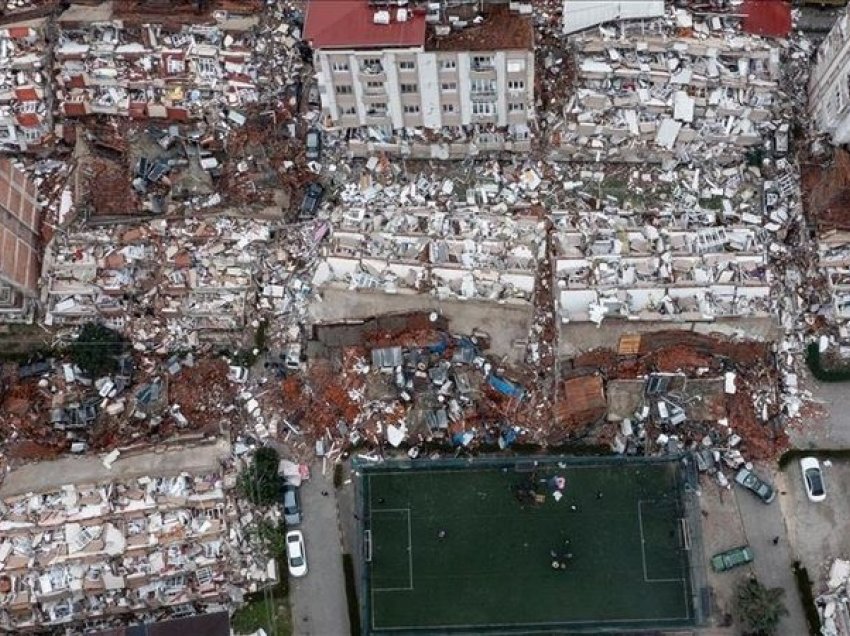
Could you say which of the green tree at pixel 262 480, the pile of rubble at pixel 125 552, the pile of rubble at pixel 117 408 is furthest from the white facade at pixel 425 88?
the pile of rubble at pixel 125 552

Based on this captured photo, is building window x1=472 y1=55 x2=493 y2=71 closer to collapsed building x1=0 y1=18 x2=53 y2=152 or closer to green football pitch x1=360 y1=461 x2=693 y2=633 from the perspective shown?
green football pitch x1=360 y1=461 x2=693 y2=633

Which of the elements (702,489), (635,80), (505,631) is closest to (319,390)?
(505,631)

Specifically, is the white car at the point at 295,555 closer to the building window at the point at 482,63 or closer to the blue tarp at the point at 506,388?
the blue tarp at the point at 506,388

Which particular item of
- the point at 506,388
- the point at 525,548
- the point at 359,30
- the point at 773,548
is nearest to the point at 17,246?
the point at 359,30

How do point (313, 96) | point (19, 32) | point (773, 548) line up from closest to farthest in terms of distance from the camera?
point (773, 548) < point (19, 32) < point (313, 96)

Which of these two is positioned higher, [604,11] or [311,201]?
[604,11]

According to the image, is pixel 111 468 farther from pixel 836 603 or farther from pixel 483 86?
pixel 836 603
